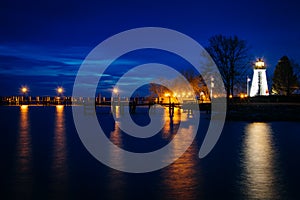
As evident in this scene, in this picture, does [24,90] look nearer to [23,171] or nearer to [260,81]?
[260,81]

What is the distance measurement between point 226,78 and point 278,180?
41971 mm

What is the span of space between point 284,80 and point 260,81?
5318 millimetres

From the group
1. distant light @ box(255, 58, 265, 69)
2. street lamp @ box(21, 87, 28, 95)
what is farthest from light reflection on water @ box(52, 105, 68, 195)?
street lamp @ box(21, 87, 28, 95)

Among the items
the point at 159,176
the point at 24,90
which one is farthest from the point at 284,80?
the point at 24,90

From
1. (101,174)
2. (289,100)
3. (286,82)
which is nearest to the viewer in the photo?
(101,174)

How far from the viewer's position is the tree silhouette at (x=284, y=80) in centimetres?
7144

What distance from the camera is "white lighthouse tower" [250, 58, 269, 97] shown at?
70.6 metres

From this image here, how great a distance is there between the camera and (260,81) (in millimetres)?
71062

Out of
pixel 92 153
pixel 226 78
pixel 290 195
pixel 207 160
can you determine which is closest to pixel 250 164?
pixel 207 160

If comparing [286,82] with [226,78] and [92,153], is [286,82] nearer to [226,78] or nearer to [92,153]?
[226,78]

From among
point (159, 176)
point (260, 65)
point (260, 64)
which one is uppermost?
point (260, 64)

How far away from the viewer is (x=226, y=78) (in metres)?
50.1

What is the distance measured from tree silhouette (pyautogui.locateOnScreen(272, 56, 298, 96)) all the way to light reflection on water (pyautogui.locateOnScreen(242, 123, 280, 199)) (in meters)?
59.9

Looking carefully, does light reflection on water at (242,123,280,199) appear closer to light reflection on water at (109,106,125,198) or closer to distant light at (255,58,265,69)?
light reflection on water at (109,106,125,198)
